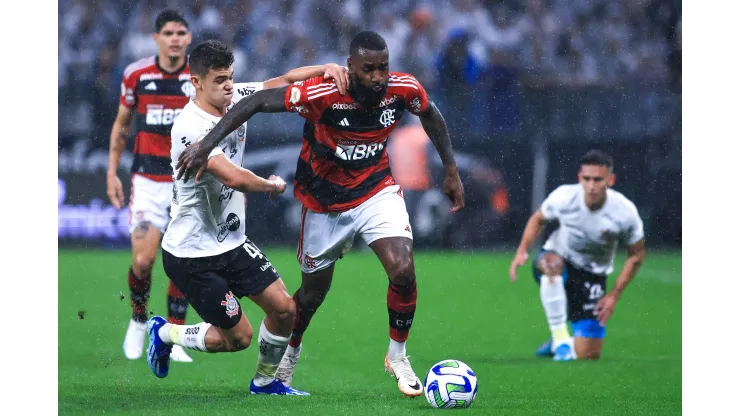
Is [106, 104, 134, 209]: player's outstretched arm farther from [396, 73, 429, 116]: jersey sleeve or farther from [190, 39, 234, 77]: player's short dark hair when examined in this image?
[396, 73, 429, 116]: jersey sleeve

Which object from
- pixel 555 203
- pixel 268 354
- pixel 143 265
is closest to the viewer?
pixel 268 354

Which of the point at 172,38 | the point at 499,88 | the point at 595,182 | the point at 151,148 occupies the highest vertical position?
the point at 172,38

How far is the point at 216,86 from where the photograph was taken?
4629 mm

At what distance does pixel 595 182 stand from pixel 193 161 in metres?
3.33

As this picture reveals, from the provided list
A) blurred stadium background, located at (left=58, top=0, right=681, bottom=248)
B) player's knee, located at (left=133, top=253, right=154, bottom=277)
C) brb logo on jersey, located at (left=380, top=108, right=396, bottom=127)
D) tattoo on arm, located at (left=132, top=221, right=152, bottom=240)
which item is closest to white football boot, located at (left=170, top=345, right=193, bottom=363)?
player's knee, located at (left=133, top=253, right=154, bottom=277)

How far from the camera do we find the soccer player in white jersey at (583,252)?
671 centimetres

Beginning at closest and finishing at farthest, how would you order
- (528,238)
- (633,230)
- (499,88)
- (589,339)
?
(528,238) → (633,230) → (589,339) → (499,88)

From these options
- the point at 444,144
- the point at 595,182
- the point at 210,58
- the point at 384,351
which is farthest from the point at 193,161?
the point at 595,182

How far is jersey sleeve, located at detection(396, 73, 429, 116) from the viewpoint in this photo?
4.87m

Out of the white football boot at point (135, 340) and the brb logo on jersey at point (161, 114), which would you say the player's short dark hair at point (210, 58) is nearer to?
the brb logo on jersey at point (161, 114)

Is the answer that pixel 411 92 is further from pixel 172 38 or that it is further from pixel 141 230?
pixel 141 230

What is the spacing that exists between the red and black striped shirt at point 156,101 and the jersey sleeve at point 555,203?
7.90ft

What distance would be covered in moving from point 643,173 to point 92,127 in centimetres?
511
